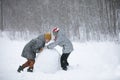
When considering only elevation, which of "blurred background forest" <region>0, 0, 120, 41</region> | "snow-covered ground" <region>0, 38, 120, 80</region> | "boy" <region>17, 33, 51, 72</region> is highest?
"blurred background forest" <region>0, 0, 120, 41</region>

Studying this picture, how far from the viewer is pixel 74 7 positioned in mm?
13703

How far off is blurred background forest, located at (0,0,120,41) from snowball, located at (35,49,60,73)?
177 inches

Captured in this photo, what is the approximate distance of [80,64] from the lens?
784 cm

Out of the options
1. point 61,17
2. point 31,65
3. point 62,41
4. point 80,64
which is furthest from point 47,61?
point 61,17

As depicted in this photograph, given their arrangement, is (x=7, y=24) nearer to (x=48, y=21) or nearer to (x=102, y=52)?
(x=48, y=21)

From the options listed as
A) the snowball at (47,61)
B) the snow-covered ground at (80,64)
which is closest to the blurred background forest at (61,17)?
the snow-covered ground at (80,64)

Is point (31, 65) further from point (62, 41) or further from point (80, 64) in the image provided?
point (80, 64)

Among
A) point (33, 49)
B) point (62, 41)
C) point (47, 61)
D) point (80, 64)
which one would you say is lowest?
point (80, 64)

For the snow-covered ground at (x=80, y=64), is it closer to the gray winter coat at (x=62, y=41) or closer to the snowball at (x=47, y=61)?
the snowball at (x=47, y=61)

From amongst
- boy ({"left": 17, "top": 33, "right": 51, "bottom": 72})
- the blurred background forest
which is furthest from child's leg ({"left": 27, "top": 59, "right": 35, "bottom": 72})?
Result: the blurred background forest

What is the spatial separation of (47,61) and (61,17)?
6506 mm

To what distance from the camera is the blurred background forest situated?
476 inches

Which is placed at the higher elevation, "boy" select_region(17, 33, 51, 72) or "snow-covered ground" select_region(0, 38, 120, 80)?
"boy" select_region(17, 33, 51, 72)

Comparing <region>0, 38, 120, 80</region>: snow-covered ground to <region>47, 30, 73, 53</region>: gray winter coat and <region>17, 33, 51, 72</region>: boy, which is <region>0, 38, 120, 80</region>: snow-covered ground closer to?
<region>17, 33, 51, 72</region>: boy
